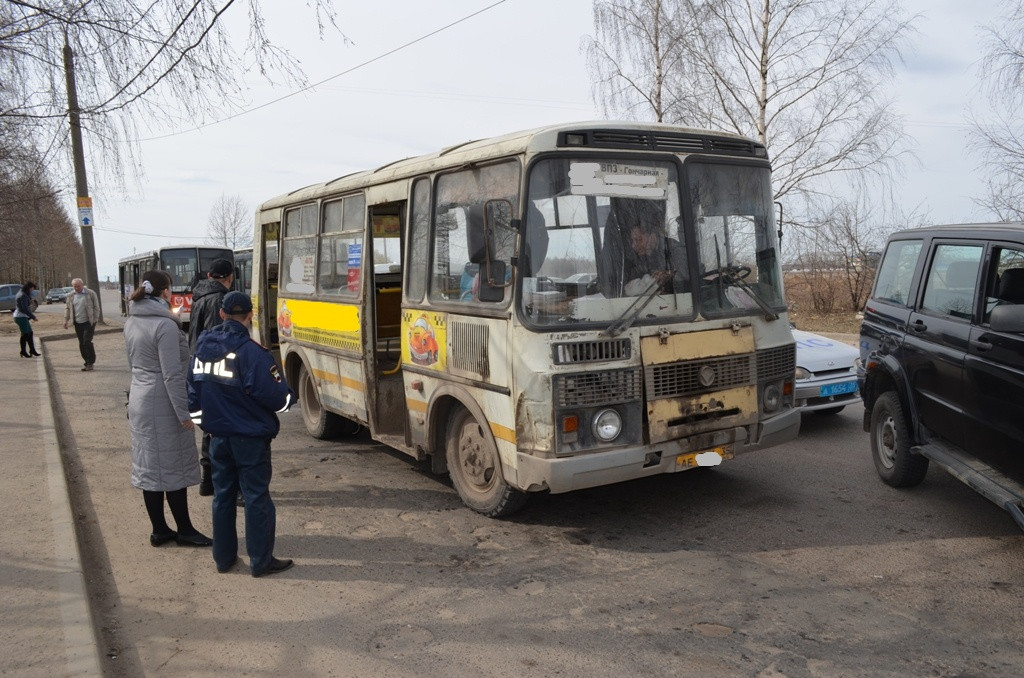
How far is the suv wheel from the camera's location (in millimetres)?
5957

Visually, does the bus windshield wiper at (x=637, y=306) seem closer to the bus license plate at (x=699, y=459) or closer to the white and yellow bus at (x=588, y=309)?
the white and yellow bus at (x=588, y=309)

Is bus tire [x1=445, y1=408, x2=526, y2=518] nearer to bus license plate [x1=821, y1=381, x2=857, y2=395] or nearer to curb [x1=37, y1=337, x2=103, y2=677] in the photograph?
curb [x1=37, y1=337, x2=103, y2=677]

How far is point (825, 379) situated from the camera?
8211 mm

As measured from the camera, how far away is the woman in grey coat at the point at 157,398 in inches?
199

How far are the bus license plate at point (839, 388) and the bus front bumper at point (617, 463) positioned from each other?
9.52 feet

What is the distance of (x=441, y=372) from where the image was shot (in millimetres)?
5992

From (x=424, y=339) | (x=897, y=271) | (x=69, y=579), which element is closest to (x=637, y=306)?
(x=424, y=339)

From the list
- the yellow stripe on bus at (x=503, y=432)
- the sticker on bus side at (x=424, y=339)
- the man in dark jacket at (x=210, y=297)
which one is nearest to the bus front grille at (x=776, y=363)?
the yellow stripe on bus at (x=503, y=432)

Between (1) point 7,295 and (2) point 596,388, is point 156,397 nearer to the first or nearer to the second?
(2) point 596,388

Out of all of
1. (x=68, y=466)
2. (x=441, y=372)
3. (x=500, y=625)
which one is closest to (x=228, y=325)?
(x=441, y=372)

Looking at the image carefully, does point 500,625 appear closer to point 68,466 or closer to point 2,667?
point 2,667

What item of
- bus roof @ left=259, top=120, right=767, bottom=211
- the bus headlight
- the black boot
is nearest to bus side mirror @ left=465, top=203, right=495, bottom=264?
bus roof @ left=259, top=120, right=767, bottom=211

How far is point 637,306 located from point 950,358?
82.8 inches

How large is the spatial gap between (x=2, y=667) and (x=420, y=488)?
3502 millimetres
